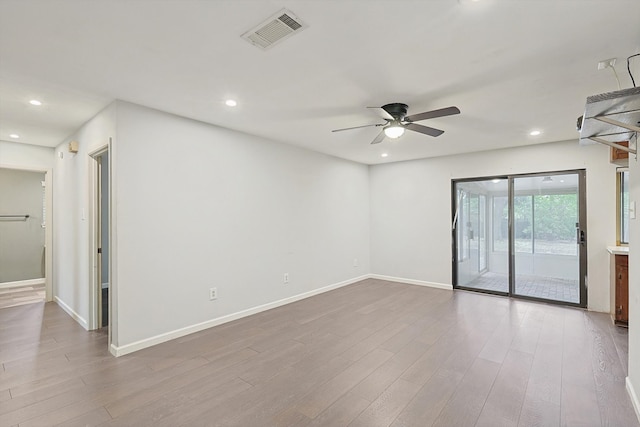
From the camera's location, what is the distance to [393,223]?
6.46 metres

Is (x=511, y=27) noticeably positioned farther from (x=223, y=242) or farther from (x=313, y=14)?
(x=223, y=242)

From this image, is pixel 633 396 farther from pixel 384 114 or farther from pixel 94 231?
pixel 94 231

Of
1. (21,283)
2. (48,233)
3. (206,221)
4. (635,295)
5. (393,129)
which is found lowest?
(21,283)

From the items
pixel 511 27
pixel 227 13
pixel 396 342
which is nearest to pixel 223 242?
pixel 396 342

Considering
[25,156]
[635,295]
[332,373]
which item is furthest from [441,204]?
[25,156]

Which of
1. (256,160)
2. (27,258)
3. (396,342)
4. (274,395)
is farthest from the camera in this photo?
(27,258)

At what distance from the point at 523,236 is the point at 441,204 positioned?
1.43m

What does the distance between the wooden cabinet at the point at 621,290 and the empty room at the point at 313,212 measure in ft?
0.08

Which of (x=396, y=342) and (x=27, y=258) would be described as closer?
(x=396, y=342)

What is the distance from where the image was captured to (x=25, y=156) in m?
4.81

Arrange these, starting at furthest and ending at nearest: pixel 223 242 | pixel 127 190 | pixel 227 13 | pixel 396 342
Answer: pixel 223 242 < pixel 396 342 < pixel 127 190 < pixel 227 13

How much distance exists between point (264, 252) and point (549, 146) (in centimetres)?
476

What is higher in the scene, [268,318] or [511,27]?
[511,27]

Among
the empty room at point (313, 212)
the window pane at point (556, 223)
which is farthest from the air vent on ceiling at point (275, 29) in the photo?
the window pane at point (556, 223)
